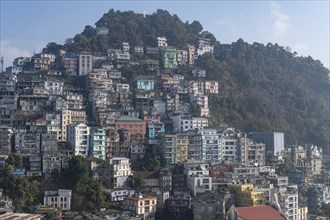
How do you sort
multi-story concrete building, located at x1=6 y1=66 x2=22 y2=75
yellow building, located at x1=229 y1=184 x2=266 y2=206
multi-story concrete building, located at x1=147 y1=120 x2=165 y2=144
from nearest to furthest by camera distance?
yellow building, located at x1=229 y1=184 x2=266 y2=206 → multi-story concrete building, located at x1=147 y1=120 x2=165 y2=144 → multi-story concrete building, located at x1=6 y1=66 x2=22 y2=75

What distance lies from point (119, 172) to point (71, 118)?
7.21 meters

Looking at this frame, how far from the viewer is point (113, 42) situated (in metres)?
52.1

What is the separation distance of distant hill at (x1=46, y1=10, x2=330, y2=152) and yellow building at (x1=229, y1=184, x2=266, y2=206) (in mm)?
13769

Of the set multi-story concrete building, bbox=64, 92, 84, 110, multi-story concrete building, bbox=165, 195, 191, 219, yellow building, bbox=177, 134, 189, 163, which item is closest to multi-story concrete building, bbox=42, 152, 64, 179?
multi-story concrete building, bbox=165, 195, 191, 219

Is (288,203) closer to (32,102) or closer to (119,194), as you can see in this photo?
(119,194)

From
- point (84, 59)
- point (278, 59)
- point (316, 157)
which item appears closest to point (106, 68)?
point (84, 59)

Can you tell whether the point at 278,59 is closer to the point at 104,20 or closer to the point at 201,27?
the point at 201,27

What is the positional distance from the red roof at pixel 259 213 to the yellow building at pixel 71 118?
14.0 m

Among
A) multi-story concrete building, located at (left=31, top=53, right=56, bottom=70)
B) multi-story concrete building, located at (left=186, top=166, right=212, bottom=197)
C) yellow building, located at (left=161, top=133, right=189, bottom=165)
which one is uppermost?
multi-story concrete building, located at (left=31, top=53, right=56, bottom=70)

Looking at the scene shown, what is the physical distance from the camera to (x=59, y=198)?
26328mm

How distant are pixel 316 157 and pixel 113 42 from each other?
23.8m

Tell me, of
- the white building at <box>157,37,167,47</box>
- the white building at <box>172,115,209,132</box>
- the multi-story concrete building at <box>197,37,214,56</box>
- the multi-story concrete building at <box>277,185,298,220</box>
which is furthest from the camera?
the multi-story concrete building at <box>197,37,214,56</box>

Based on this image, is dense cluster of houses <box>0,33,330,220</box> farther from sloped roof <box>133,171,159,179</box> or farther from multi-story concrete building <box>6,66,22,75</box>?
multi-story concrete building <box>6,66,22,75</box>

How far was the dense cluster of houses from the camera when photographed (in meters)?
27.8
